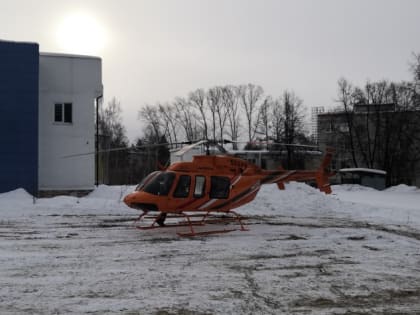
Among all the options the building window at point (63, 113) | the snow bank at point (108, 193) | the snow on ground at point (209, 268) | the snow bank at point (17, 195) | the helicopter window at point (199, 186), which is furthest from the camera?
the building window at point (63, 113)

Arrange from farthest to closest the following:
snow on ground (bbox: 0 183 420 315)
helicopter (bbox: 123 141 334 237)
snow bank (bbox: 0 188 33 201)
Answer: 1. snow bank (bbox: 0 188 33 201)
2. helicopter (bbox: 123 141 334 237)
3. snow on ground (bbox: 0 183 420 315)

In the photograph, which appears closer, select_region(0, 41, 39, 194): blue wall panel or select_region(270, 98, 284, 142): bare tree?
select_region(0, 41, 39, 194): blue wall panel

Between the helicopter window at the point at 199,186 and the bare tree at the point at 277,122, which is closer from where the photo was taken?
the helicopter window at the point at 199,186

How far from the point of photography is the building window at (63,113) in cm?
2381

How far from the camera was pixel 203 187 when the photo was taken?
1443 cm

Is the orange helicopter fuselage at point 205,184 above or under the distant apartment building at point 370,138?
under

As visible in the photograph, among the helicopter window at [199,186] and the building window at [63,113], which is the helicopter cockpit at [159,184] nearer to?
the helicopter window at [199,186]

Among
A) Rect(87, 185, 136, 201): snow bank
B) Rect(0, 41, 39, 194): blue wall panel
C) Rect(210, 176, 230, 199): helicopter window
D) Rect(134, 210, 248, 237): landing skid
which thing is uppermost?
Rect(0, 41, 39, 194): blue wall panel

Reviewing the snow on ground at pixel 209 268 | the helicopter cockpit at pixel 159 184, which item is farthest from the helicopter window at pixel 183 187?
the snow on ground at pixel 209 268

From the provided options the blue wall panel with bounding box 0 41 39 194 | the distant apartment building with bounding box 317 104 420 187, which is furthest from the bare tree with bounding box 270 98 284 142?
the blue wall panel with bounding box 0 41 39 194

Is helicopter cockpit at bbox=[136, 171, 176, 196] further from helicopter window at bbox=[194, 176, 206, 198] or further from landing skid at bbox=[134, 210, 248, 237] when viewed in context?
landing skid at bbox=[134, 210, 248, 237]

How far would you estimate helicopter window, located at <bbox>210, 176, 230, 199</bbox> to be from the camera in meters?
14.6

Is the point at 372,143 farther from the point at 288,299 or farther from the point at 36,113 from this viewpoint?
the point at 288,299

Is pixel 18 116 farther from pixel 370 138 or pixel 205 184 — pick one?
pixel 370 138
